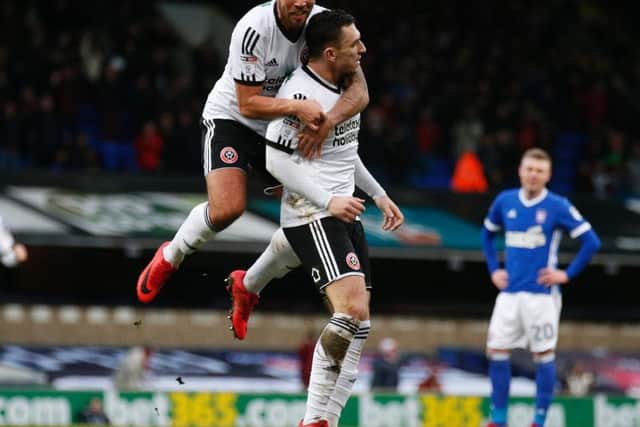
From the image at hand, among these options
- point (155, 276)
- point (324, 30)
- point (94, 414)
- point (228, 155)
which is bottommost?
point (94, 414)

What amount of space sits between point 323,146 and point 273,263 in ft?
3.53

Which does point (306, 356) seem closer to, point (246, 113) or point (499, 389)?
point (499, 389)

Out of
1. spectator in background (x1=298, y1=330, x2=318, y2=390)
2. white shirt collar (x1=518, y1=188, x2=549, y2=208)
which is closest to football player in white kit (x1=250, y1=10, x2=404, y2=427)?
white shirt collar (x1=518, y1=188, x2=549, y2=208)

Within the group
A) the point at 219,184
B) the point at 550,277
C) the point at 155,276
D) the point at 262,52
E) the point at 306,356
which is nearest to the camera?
the point at 262,52

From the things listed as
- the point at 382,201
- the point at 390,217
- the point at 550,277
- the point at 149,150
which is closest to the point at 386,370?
the point at 149,150

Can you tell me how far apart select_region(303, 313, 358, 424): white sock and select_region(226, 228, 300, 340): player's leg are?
91 centimetres

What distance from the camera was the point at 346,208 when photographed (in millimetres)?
8719

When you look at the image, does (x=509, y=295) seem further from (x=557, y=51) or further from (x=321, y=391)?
(x=557, y=51)

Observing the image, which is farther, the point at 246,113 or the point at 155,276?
the point at 155,276

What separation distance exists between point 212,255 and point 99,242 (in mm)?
2227

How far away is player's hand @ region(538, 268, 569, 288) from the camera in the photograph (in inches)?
494

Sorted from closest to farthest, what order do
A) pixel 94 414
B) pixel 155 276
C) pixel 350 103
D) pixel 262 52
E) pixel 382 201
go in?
pixel 350 103 → pixel 262 52 → pixel 382 201 → pixel 155 276 → pixel 94 414

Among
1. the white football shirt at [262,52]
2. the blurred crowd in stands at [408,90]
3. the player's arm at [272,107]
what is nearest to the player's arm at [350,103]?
the player's arm at [272,107]

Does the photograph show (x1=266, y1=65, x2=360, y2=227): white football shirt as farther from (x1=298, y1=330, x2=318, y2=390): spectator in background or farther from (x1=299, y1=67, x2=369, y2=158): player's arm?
(x1=298, y1=330, x2=318, y2=390): spectator in background
